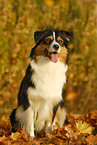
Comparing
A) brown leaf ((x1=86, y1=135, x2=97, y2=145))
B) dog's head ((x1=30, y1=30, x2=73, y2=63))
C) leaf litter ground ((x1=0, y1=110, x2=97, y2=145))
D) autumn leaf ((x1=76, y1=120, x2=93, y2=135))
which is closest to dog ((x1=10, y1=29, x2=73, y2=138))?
dog's head ((x1=30, y1=30, x2=73, y2=63))

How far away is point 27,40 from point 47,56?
9.88ft

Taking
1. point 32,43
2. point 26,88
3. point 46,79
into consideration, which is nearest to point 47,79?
point 46,79

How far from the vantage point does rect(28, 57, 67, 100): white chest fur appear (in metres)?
3.73

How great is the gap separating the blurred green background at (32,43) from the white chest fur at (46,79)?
246 cm

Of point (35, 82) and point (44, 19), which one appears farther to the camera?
point (44, 19)

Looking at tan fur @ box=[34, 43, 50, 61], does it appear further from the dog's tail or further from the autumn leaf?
the autumn leaf

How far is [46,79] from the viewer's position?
3.80 meters

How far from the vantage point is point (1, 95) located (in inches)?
267

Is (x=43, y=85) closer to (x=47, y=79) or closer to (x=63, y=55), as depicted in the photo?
(x=47, y=79)

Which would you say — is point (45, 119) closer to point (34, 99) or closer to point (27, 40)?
point (34, 99)

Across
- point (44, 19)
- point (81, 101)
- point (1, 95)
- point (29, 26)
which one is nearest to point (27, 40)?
point (29, 26)

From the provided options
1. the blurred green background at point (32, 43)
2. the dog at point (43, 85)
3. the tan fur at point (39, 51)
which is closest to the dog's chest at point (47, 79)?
the dog at point (43, 85)

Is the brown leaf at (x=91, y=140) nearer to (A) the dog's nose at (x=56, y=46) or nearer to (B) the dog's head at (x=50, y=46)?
(B) the dog's head at (x=50, y=46)

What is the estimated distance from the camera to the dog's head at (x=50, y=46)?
3.62 meters
